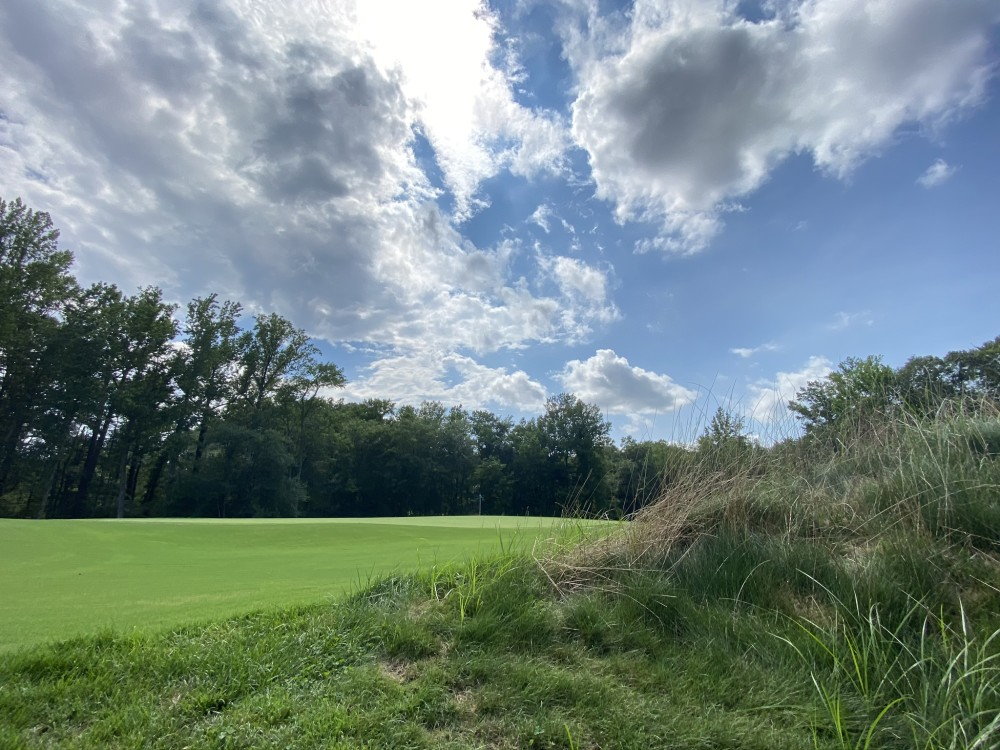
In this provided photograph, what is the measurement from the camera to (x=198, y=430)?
143 ft

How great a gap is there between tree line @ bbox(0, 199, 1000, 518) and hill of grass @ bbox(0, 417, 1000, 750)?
2793cm

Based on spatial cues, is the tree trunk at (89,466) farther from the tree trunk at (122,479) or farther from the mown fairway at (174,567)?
the mown fairway at (174,567)

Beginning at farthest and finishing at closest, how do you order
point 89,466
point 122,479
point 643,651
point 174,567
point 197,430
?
point 197,430 < point 122,479 < point 89,466 < point 174,567 < point 643,651

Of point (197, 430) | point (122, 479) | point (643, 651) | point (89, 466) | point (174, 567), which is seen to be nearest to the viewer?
point (643, 651)

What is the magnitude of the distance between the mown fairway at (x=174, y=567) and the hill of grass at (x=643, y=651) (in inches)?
23.4

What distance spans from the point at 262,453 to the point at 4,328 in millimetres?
16771

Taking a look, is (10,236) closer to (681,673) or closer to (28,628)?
(28,628)

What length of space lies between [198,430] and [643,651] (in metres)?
47.8

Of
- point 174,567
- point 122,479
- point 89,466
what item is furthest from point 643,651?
point 89,466

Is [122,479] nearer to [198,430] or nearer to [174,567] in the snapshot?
[198,430]

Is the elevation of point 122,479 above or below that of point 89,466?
below

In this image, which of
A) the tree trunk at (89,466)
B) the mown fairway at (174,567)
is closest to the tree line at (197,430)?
the tree trunk at (89,466)

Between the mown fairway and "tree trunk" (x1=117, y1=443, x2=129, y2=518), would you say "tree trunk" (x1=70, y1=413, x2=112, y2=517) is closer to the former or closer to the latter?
"tree trunk" (x1=117, y1=443, x2=129, y2=518)

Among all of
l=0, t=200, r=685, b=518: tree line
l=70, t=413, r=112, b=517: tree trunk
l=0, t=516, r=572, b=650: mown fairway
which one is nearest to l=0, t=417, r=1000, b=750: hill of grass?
l=0, t=516, r=572, b=650: mown fairway
